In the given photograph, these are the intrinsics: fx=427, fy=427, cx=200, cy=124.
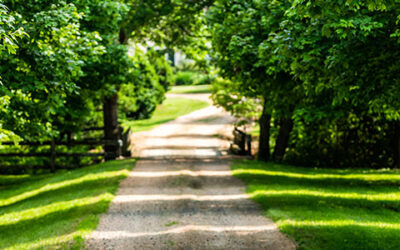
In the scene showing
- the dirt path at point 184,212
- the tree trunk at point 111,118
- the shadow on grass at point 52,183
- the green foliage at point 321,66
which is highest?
the green foliage at point 321,66

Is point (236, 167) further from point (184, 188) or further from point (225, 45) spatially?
point (225, 45)

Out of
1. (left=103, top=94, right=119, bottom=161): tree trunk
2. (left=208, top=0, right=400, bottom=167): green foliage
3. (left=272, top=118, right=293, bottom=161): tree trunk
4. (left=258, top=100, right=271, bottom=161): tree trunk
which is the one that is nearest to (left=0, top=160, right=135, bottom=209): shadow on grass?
(left=103, top=94, right=119, bottom=161): tree trunk

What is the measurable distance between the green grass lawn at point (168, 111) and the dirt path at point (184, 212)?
16.9 m

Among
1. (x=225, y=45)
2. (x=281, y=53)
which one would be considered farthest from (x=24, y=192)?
(x=281, y=53)

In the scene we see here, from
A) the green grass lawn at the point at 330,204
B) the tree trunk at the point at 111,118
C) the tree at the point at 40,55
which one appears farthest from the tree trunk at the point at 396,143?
the tree at the point at 40,55

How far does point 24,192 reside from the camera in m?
17.3

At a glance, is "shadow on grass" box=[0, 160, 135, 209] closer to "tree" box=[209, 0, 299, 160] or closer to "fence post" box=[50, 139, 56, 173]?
"fence post" box=[50, 139, 56, 173]

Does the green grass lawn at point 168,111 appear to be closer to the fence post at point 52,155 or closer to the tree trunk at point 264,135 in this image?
the fence post at point 52,155

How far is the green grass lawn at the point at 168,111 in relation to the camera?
131ft

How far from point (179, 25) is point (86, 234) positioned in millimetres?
16561

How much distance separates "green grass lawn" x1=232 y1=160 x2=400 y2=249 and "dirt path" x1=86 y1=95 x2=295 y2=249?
55cm

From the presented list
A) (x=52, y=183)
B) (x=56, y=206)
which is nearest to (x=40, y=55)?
(x=56, y=206)

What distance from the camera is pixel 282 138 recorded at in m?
23.3

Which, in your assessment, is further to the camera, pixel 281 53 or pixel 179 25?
pixel 179 25
